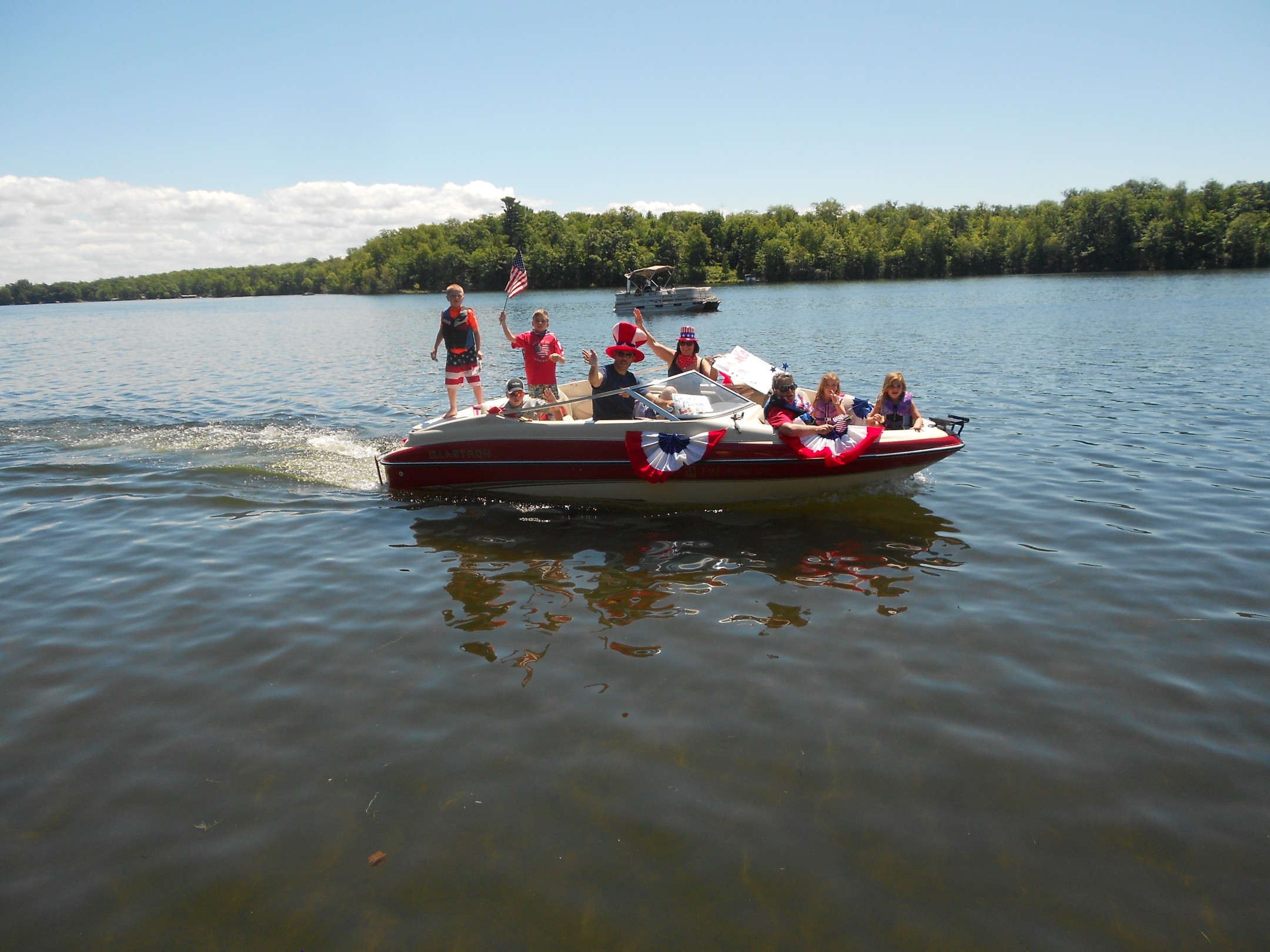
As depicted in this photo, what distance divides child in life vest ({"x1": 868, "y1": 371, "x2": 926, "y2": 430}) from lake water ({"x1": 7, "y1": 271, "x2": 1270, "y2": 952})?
3.04 ft

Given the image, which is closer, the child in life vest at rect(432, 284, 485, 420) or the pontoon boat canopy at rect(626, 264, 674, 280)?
the child in life vest at rect(432, 284, 485, 420)

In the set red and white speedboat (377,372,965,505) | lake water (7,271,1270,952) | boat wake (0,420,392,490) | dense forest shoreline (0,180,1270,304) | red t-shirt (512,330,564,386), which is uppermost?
dense forest shoreline (0,180,1270,304)

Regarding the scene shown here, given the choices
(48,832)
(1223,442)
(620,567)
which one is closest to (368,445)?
(620,567)

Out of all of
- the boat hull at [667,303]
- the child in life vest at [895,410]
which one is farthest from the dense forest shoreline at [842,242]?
the child in life vest at [895,410]

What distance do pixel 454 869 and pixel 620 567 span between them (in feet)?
13.3

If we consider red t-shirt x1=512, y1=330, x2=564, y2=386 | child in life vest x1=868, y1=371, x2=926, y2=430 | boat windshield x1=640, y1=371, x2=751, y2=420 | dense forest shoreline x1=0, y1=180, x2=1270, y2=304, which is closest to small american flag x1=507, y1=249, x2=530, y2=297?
red t-shirt x1=512, y1=330, x2=564, y2=386

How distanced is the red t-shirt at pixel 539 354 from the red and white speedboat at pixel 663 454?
647 mm

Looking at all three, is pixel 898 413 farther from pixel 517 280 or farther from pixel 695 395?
pixel 517 280

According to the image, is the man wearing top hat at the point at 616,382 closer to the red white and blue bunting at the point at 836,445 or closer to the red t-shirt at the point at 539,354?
the red t-shirt at the point at 539,354

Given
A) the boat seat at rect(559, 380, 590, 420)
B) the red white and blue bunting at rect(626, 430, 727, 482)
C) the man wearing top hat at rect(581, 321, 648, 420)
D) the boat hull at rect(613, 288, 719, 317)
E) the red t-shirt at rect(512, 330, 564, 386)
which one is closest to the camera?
the red white and blue bunting at rect(626, 430, 727, 482)

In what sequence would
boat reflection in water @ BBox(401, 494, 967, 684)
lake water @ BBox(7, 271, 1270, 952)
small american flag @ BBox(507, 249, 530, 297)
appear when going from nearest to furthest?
lake water @ BBox(7, 271, 1270, 952)
boat reflection in water @ BBox(401, 494, 967, 684)
small american flag @ BBox(507, 249, 530, 297)

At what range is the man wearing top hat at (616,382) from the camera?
360 inches

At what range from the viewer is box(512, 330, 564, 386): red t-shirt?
10289 mm

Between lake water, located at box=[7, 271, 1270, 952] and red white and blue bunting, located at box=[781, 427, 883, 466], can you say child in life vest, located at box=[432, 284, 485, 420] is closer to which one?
lake water, located at box=[7, 271, 1270, 952]
